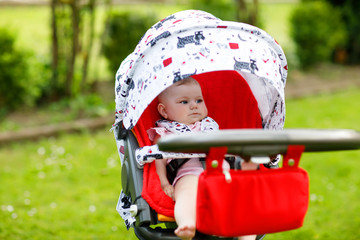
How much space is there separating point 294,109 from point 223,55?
15.9 feet

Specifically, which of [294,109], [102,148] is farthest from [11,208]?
[294,109]

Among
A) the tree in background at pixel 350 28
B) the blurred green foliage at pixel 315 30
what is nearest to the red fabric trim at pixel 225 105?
the blurred green foliage at pixel 315 30

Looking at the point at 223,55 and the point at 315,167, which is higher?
the point at 223,55

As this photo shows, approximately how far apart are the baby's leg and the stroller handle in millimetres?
430

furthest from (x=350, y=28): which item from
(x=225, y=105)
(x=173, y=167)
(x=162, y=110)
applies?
(x=173, y=167)

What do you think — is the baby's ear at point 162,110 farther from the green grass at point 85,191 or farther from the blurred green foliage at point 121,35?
the blurred green foliage at point 121,35

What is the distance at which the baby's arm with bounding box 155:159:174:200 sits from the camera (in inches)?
92.9

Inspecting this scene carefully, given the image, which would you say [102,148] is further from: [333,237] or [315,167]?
[333,237]

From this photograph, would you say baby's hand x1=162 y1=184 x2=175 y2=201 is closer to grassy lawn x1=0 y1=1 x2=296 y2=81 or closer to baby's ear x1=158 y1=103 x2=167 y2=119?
baby's ear x1=158 y1=103 x2=167 y2=119

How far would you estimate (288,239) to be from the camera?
365 cm

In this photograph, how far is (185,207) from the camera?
2.13 meters

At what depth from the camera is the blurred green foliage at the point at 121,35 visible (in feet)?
23.1

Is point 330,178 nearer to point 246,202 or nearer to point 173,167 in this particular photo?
point 173,167

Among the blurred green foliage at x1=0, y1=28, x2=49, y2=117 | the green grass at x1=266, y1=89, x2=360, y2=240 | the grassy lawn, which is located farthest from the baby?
the grassy lawn
